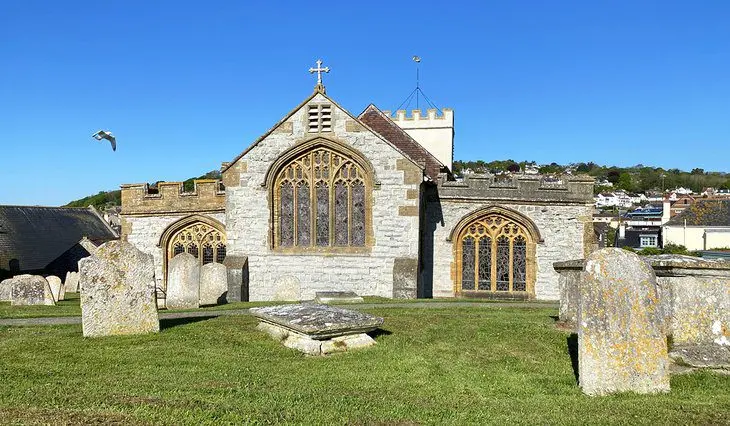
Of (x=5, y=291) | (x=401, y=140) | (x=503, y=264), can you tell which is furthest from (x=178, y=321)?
(x=401, y=140)

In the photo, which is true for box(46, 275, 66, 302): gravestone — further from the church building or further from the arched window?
the arched window

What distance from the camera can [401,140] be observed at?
2386 centimetres

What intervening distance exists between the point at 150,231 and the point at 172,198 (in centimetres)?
150

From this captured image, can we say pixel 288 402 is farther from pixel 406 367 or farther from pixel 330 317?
pixel 330 317

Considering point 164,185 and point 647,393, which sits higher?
point 164,185

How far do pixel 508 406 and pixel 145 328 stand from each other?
5.93 m

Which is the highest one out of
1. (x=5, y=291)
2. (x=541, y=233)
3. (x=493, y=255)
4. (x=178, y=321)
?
(x=541, y=233)

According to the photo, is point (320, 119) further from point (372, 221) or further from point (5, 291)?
point (5, 291)

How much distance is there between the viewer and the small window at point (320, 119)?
1859 cm

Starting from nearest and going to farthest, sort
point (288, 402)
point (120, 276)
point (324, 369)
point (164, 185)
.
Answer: point (288, 402)
point (324, 369)
point (120, 276)
point (164, 185)

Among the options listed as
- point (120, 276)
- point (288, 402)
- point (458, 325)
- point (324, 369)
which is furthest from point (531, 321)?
point (120, 276)

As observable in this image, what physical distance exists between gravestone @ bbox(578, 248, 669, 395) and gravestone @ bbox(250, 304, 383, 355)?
338 centimetres

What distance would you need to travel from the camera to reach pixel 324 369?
7.37m

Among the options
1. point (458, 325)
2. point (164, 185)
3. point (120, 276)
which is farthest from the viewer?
point (164, 185)
